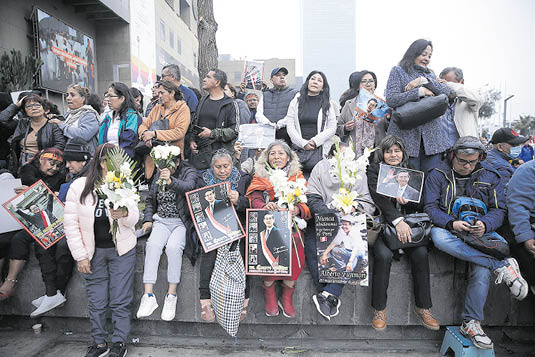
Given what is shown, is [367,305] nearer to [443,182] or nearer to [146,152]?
[443,182]

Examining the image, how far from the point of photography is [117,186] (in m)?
2.82

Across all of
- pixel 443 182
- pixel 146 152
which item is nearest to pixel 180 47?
pixel 146 152

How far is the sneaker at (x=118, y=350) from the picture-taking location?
3013 millimetres

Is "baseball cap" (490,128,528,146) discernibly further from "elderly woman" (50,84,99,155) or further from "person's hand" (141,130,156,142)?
"elderly woman" (50,84,99,155)

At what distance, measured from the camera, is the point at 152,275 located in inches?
127

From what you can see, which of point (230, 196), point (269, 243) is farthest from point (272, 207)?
Result: point (230, 196)

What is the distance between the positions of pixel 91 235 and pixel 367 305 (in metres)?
2.83

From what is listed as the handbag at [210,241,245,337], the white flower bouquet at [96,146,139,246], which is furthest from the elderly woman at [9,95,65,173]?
the handbag at [210,241,245,337]

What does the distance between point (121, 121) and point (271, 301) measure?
3.03m

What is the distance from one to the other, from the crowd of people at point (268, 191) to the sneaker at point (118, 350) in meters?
0.01

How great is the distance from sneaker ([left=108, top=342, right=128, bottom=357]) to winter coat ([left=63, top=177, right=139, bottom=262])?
0.88 m

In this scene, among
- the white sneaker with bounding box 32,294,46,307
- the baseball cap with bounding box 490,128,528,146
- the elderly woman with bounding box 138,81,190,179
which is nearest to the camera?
the white sneaker with bounding box 32,294,46,307

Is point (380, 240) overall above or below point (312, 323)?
above

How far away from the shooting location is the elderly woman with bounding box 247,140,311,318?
3139 mm
